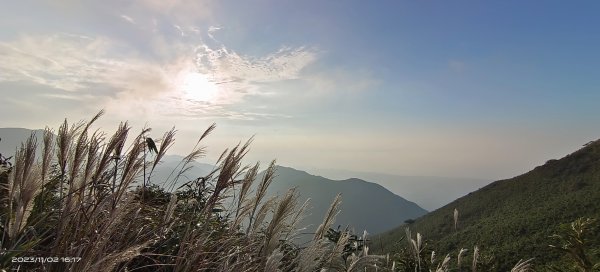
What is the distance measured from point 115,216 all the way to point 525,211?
230ft

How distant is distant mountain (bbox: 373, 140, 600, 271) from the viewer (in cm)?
4475

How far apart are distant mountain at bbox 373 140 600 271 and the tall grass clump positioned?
4018 centimetres

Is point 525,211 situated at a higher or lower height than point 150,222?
lower

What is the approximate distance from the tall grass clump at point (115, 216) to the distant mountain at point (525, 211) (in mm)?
40180

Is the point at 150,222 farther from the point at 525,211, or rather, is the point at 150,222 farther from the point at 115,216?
the point at 525,211

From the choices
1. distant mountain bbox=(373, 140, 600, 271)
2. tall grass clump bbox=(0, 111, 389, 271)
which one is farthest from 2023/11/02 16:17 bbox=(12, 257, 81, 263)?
distant mountain bbox=(373, 140, 600, 271)

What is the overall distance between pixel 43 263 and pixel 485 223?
223 feet

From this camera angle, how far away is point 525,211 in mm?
60344

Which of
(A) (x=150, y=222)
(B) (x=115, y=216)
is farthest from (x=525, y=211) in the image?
(B) (x=115, y=216)

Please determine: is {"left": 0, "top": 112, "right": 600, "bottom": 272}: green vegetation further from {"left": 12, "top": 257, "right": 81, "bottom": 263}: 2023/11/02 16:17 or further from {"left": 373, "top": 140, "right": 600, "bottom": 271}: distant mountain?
{"left": 373, "top": 140, "right": 600, "bottom": 271}: distant mountain

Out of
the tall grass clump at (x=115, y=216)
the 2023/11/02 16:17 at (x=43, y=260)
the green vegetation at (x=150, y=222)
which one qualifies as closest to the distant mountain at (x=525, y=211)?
the green vegetation at (x=150, y=222)

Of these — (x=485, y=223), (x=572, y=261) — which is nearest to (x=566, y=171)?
(x=485, y=223)

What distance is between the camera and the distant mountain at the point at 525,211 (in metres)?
44.8

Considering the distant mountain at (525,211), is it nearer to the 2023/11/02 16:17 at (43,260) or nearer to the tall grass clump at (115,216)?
the tall grass clump at (115,216)
